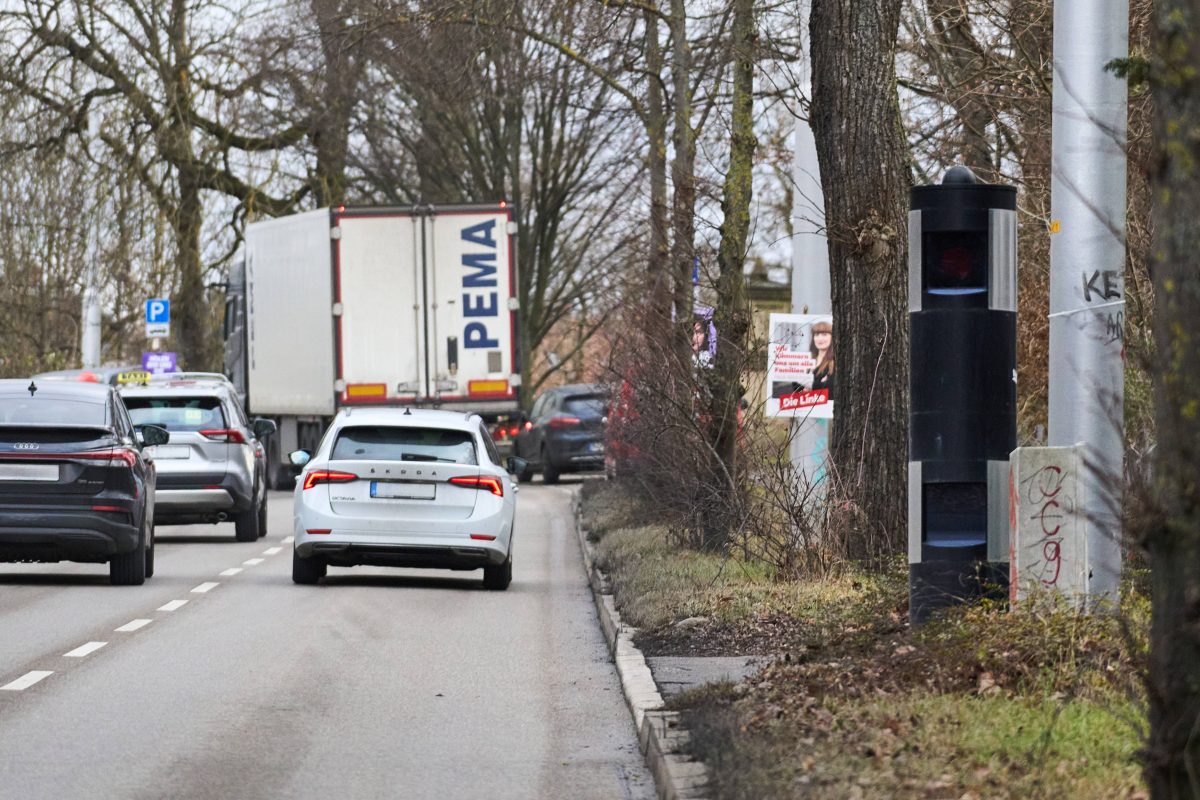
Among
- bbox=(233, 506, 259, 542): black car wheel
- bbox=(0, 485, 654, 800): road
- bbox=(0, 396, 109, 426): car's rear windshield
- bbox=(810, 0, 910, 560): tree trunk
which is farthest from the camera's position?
bbox=(233, 506, 259, 542): black car wheel

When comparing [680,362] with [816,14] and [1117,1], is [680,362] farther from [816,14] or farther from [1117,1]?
[1117,1]

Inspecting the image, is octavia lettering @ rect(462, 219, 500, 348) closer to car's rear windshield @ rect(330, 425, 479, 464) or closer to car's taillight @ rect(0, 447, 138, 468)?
car's rear windshield @ rect(330, 425, 479, 464)

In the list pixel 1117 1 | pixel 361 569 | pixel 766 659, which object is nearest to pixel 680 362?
pixel 361 569

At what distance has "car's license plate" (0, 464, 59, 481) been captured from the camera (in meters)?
17.2

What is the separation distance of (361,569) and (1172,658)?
51.8ft

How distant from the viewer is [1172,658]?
5469 millimetres

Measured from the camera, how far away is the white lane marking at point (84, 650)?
41.1 feet

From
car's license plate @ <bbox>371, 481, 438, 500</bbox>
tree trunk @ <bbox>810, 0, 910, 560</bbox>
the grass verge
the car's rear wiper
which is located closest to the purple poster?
the car's rear wiper

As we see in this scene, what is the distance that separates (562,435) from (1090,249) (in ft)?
95.8

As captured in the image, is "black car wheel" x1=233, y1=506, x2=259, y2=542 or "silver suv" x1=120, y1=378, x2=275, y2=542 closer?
"silver suv" x1=120, y1=378, x2=275, y2=542

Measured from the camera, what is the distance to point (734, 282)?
18.4m

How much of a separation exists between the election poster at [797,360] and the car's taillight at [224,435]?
861 centimetres

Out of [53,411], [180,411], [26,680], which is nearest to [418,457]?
[53,411]

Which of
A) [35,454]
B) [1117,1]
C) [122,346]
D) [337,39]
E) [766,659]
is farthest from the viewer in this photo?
[122,346]
